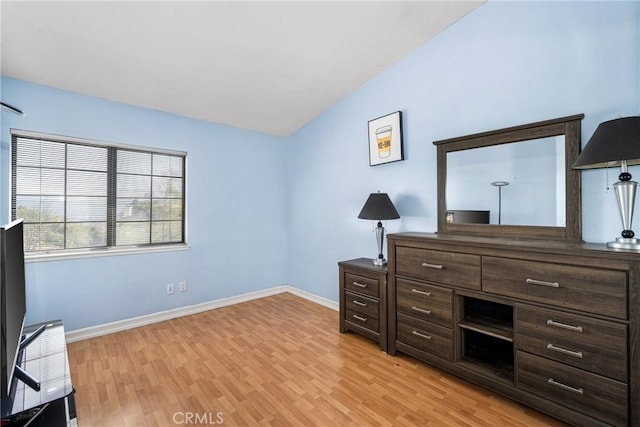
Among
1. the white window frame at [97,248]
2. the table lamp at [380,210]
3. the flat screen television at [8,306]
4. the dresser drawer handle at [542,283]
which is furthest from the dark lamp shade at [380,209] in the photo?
the flat screen television at [8,306]

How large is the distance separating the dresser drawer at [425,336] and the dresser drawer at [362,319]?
0.25m

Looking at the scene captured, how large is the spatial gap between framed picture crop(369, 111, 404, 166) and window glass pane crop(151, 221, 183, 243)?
2.41 meters

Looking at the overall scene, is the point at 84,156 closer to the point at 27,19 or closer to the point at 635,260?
the point at 27,19

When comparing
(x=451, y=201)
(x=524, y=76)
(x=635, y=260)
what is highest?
(x=524, y=76)

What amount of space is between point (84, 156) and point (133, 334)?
1.84 meters

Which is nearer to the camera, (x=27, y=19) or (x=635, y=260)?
(x=635, y=260)

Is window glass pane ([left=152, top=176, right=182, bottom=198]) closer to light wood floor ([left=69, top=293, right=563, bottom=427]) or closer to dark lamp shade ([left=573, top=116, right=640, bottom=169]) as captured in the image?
light wood floor ([left=69, top=293, right=563, bottom=427])

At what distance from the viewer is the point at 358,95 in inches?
128

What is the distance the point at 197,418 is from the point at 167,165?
265 centimetres

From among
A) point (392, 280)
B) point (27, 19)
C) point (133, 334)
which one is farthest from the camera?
point (133, 334)

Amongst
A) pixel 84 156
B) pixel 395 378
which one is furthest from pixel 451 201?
pixel 84 156

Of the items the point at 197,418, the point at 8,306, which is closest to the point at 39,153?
the point at 8,306

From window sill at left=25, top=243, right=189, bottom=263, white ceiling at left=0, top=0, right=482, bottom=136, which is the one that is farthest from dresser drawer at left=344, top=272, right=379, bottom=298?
white ceiling at left=0, top=0, right=482, bottom=136

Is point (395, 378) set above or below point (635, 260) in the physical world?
below
